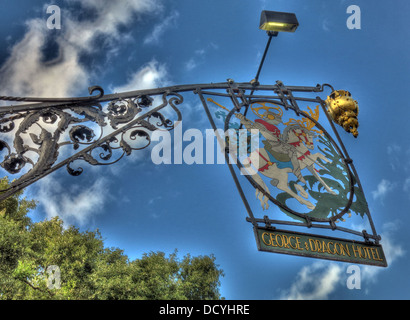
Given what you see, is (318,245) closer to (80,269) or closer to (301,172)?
(301,172)

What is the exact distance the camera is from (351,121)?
6.88 metres

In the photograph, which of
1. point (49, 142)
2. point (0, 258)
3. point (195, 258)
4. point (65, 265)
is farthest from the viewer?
point (195, 258)

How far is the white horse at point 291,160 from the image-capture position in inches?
219

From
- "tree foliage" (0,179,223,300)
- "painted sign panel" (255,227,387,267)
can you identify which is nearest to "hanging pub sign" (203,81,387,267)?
"painted sign panel" (255,227,387,267)

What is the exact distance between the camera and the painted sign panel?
4.71 meters

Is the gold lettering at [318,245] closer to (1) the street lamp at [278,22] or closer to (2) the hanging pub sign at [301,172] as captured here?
(2) the hanging pub sign at [301,172]

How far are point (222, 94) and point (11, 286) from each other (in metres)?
7.57

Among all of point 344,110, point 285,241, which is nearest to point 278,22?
point 344,110

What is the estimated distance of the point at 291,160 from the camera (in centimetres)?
603

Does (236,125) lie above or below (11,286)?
above

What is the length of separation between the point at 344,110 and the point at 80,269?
12.2 metres

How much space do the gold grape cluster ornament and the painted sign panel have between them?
2.39 meters
